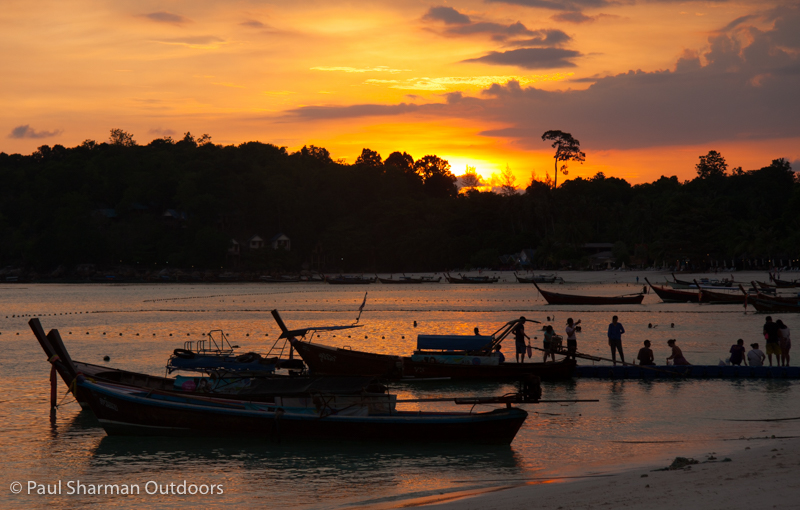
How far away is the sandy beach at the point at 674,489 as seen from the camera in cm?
910

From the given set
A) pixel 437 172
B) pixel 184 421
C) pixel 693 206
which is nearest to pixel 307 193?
pixel 437 172

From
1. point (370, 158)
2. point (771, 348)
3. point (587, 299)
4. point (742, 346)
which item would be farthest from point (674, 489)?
point (370, 158)

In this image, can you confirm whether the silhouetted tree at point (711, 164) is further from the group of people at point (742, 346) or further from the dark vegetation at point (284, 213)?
the group of people at point (742, 346)

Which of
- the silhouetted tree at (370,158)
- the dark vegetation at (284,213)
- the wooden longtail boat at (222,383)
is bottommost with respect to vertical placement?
the wooden longtail boat at (222,383)

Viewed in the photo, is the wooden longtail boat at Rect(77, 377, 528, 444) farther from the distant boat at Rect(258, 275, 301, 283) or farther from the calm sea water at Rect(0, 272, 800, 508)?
the distant boat at Rect(258, 275, 301, 283)

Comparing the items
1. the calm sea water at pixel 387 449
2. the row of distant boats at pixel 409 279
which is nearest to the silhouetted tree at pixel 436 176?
the row of distant boats at pixel 409 279

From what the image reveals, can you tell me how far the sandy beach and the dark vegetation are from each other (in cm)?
11014

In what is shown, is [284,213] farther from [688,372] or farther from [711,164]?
[688,372]

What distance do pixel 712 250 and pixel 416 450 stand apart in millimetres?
99646

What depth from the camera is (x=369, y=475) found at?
44.3 feet

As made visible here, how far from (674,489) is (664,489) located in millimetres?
130

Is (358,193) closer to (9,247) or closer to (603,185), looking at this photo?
(603,185)

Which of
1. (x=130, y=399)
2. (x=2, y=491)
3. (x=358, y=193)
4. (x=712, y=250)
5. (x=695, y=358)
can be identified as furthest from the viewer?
(x=358, y=193)

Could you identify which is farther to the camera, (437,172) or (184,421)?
(437,172)
